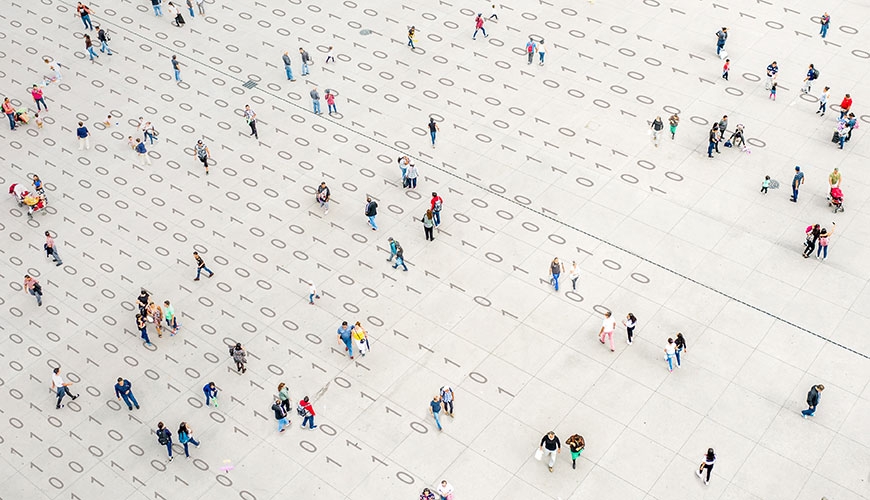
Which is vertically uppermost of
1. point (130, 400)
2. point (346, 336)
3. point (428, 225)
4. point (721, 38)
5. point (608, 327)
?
point (721, 38)

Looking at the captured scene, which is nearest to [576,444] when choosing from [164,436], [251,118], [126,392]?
[164,436]

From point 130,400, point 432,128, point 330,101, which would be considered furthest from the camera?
point 330,101

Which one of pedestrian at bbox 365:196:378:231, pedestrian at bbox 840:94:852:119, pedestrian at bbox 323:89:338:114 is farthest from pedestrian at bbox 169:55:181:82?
pedestrian at bbox 840:94:852:119

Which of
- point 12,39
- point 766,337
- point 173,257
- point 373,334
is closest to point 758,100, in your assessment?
point 766,337

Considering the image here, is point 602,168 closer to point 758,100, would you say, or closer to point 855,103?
point 758,100

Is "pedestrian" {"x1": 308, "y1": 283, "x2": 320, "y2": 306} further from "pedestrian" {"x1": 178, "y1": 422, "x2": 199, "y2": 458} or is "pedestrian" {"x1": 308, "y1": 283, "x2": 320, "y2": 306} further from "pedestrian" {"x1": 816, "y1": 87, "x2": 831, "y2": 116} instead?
"pedestrian" {"x1": 816, "y1": 87, "x2": 831, "y2": 116}

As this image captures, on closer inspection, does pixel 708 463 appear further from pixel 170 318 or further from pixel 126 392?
pixel 170 318

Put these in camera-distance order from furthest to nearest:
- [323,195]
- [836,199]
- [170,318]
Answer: [323,195]
[836,199]
[170,318]

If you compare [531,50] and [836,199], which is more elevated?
[531,50]

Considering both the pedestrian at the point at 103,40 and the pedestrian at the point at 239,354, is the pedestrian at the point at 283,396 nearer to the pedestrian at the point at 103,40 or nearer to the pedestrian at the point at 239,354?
the pedestrian at the point at 239,354
